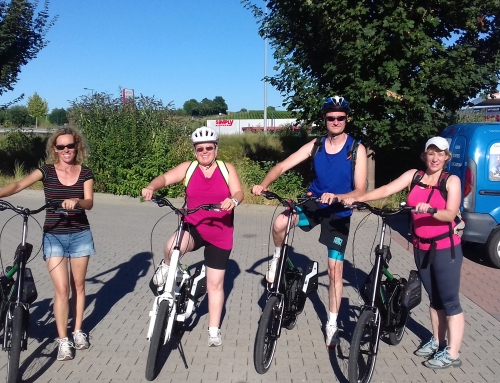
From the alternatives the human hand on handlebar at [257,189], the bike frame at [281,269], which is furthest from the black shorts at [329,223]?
the human hand on handlebar at [257,189]

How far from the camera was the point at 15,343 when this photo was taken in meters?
3.99

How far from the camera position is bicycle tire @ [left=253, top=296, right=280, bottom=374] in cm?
430

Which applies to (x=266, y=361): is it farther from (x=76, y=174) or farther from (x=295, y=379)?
(x=76, y=174)

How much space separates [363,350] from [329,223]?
117 centimetres

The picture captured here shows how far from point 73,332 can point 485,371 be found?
3351mm

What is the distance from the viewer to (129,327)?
548 centimetres

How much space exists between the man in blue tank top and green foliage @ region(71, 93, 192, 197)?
907 cm

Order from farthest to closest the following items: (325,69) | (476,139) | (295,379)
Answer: (325,69) < (476,139) < (295,379)

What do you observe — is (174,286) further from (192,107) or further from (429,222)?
(192,107)

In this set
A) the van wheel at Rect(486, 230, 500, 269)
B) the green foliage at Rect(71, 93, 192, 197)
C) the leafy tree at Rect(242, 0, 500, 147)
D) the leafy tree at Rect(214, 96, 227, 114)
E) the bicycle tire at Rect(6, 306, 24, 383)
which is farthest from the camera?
the leafy tree at Rect(214, 96, 227, 114)

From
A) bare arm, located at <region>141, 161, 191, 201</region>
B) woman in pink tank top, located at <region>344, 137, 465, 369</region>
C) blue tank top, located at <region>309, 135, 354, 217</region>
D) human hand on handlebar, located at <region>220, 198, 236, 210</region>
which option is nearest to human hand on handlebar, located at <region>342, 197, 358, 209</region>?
Answer: woman in pink tank top, located at <region>344, 137, 465, 369</region>

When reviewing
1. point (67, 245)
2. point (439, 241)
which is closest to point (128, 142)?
point (67, 245)

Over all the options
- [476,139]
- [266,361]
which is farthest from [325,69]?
[266,361]

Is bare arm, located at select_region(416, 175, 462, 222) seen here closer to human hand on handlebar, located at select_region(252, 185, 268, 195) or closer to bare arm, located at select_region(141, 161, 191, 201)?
human hand on handlebar, located at select_region(252, 185, 268, 195)
